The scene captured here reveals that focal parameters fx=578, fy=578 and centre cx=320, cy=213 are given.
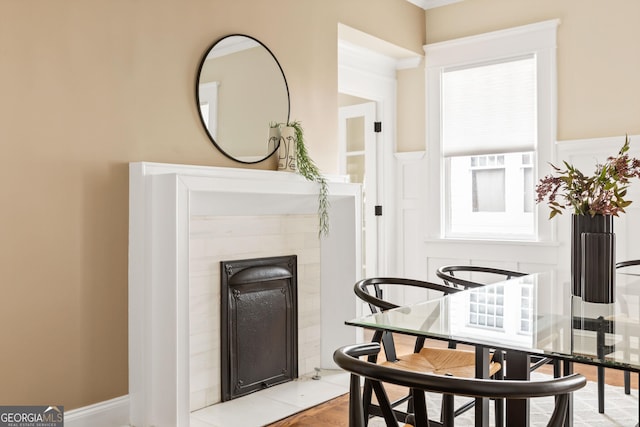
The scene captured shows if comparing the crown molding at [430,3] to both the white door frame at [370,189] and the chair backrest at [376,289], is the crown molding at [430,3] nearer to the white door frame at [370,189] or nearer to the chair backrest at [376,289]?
the white door frame at [370,189]

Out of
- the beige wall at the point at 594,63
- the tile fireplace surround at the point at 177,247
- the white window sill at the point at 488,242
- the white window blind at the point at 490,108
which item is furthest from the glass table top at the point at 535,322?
the white window blind at the point at 490,108

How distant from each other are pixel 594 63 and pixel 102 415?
13.1ft

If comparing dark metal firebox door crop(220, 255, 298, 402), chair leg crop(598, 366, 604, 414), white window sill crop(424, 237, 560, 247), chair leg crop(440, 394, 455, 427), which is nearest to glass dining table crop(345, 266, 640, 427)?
chair leg crop(440, 394, 455, 427)

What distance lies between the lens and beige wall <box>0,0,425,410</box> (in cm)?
→ 252

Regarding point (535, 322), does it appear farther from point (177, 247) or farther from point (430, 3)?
point (430, 3)

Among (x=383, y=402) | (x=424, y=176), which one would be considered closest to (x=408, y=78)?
(x=424, y=176)

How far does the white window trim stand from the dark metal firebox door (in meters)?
1.82

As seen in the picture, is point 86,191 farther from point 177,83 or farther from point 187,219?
point 177,83

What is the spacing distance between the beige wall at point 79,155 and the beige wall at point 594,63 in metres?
2.64

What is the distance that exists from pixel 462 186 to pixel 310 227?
67.5 inches

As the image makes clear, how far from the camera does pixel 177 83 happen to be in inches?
124

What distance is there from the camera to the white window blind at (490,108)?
4.61m

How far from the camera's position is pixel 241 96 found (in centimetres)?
343

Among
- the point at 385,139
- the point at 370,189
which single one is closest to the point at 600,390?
the point at 370,189
